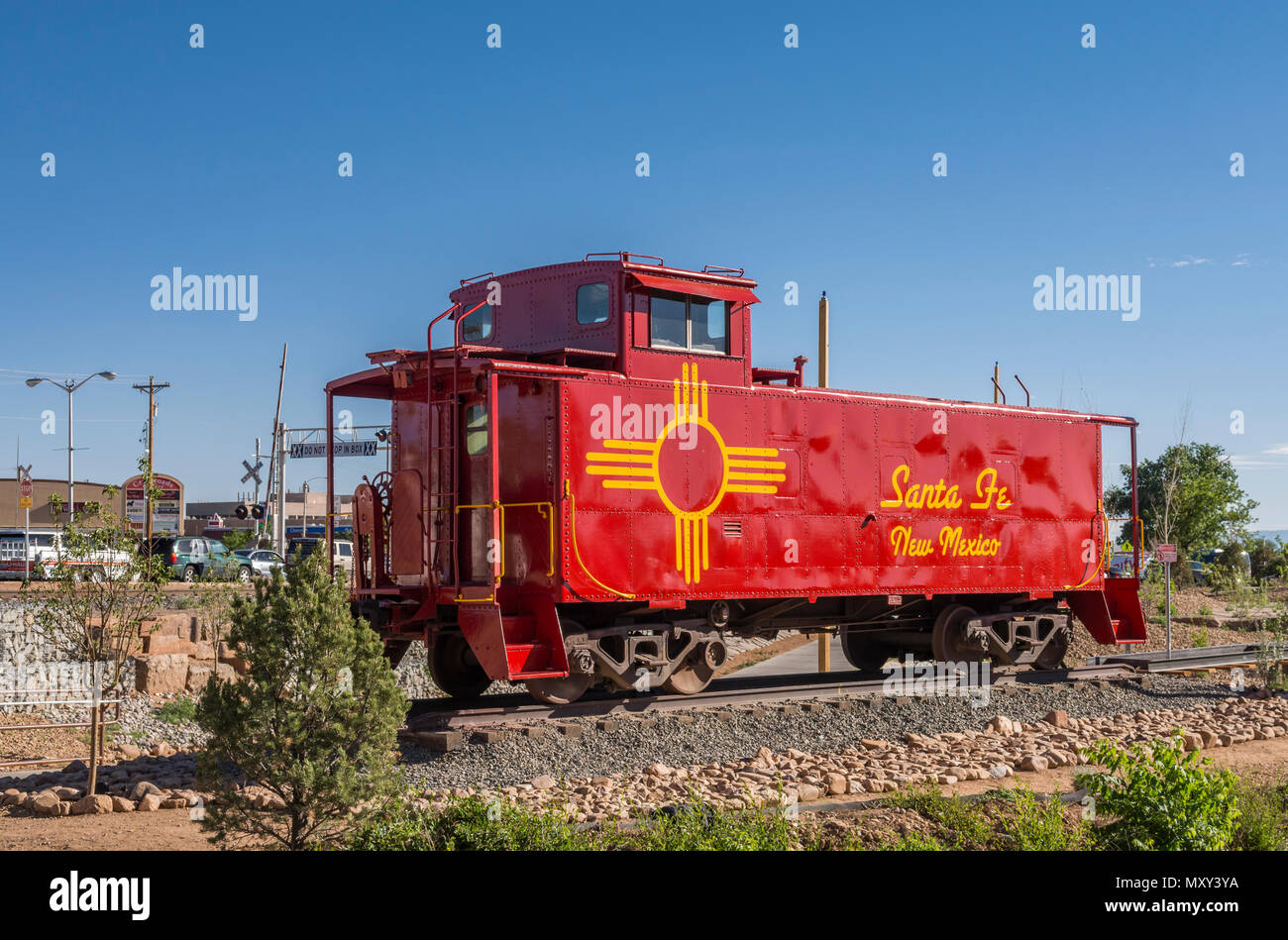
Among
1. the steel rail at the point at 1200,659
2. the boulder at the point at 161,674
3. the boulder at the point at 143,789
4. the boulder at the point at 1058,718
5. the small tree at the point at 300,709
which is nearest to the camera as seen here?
the small tree at the point at 300,709

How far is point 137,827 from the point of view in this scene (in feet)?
29.5

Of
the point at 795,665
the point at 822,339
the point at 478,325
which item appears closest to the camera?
the point at 478,325

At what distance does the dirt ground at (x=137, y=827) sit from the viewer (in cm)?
825

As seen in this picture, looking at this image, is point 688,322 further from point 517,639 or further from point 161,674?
point 161,674

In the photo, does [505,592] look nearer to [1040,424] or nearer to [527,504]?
[527,504]

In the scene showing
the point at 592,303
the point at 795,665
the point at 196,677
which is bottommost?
the point at 795,665

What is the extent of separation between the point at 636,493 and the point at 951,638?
636cm

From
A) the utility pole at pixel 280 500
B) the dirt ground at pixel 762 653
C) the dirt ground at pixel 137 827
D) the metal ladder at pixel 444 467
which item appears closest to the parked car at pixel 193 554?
the utility pole at pixel 280 500

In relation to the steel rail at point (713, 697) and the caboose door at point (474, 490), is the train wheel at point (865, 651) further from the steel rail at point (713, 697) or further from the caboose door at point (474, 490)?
the caboose door at point (474, 490)

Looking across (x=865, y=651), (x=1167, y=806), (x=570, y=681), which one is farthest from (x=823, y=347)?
(x=1167, y=806)

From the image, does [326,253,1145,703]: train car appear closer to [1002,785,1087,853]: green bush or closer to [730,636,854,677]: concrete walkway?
[1002,785,1087,853]: green bush

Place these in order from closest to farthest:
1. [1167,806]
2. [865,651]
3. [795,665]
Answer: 1. [1167,806]
2. [865,651]
3. [795,665]

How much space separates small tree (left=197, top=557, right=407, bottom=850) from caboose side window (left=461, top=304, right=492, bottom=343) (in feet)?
26.2

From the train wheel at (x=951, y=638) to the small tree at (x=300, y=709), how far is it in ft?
35.7
